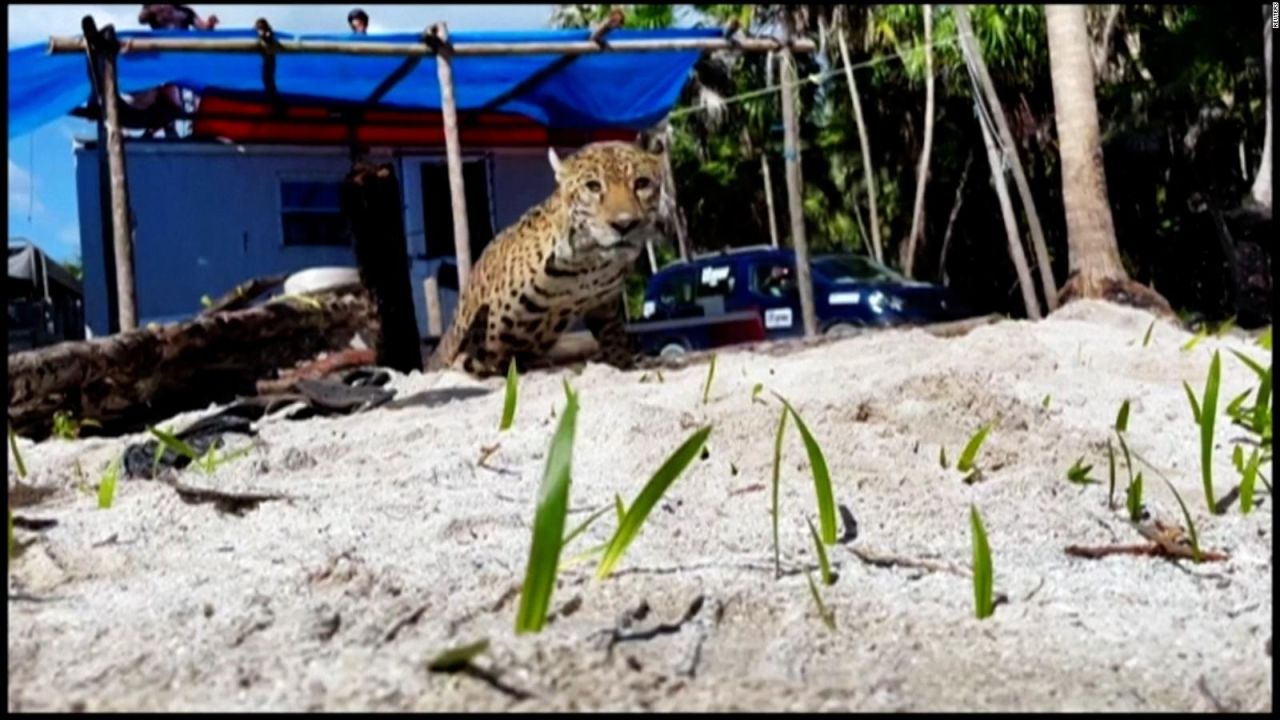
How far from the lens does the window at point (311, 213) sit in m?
15.2

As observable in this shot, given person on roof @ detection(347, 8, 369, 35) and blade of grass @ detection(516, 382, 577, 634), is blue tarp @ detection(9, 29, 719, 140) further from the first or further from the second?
blade of grass @ detection(516, 382, 577, 634)

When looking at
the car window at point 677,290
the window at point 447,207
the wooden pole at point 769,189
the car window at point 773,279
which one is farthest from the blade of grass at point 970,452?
the wooden pole at point 769,189

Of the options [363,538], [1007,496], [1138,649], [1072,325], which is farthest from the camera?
[1072,325]

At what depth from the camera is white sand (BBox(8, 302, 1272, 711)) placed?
167cm

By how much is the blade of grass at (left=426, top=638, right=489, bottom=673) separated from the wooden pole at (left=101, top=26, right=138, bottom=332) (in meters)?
7.54

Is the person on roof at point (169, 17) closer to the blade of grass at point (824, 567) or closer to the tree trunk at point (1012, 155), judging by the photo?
the tree trunk at point (1012, 155)

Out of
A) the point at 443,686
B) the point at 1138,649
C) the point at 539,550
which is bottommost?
the point at 1138,649

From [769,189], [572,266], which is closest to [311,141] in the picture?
[572,266]

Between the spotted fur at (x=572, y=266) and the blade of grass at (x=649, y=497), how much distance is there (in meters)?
4.60

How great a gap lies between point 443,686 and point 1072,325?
187 inches

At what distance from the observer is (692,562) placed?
2283 mm

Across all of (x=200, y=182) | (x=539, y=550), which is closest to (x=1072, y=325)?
(x=539, y=550)

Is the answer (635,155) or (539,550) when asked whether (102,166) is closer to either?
(635,155)

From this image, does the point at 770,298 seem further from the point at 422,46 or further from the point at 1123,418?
the point at 1123,418
